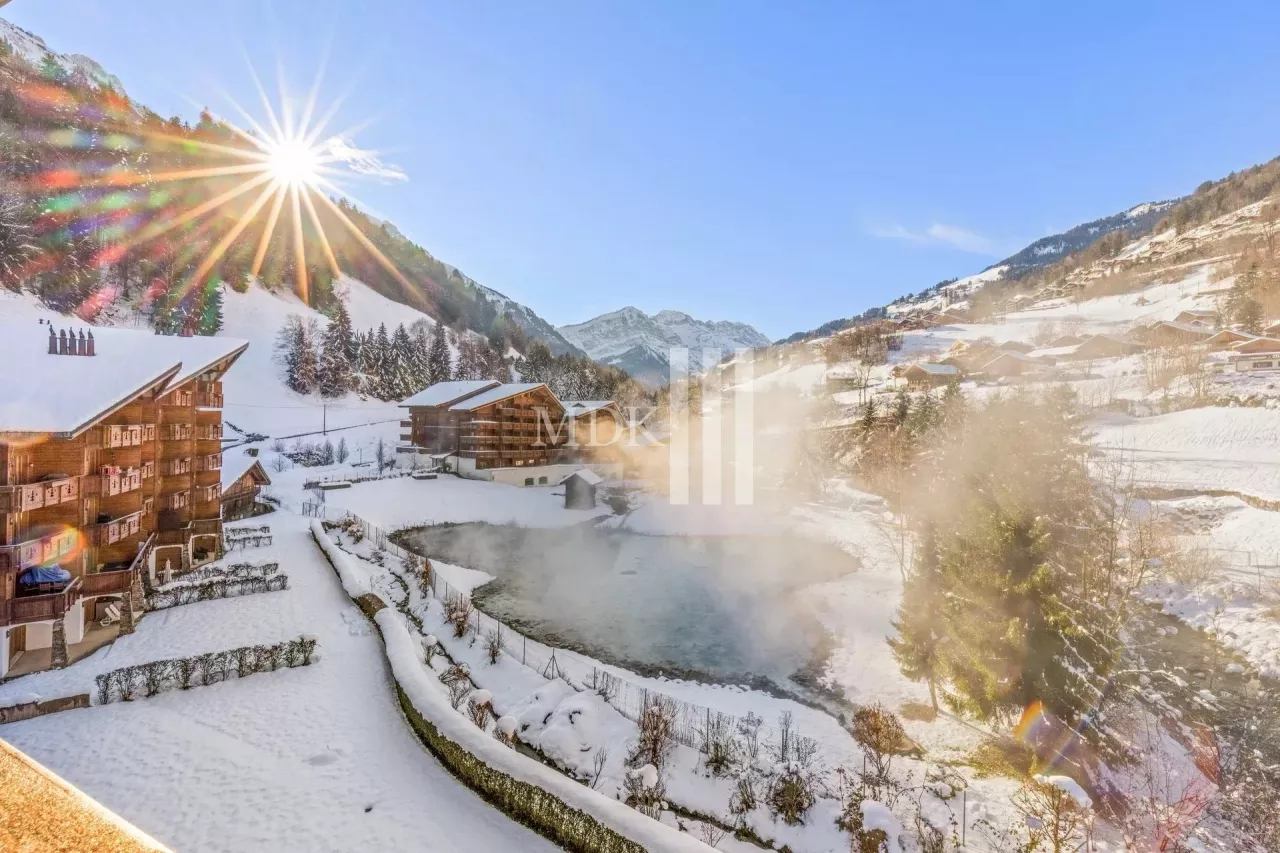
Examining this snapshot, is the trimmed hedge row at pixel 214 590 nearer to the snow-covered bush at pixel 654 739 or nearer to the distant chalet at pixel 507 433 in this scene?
the snow-covered bush at pixel 654 739

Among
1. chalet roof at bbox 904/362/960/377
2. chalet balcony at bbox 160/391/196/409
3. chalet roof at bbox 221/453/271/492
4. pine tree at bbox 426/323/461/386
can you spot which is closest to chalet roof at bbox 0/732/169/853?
chalet balcony at bbox 160/391/196/409

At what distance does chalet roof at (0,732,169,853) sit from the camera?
1.11m

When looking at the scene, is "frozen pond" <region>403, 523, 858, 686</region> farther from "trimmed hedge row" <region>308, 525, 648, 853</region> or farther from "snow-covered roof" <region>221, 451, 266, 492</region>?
"snow-covered roof" <region>221, 451, 266, 492</region>

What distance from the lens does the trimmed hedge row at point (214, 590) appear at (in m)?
18.8

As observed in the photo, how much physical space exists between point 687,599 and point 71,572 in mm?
22126

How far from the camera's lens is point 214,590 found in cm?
1975

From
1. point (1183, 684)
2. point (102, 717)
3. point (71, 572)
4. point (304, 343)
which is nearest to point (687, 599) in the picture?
point (1183, 684)

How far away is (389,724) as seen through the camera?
1205 centimetres

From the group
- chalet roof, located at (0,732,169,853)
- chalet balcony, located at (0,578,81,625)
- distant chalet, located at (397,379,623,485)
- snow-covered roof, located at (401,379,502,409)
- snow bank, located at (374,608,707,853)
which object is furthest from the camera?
snow-covered roof, located at (401,379,502,409)

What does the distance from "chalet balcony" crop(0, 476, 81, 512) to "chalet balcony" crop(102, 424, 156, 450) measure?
195 centimetres

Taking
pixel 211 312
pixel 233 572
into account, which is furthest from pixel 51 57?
pixel 233 572

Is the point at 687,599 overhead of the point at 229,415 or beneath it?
beneath

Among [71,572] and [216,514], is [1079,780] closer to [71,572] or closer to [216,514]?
[71,572]

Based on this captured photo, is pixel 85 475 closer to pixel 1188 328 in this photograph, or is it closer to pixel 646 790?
pixel 646 790
